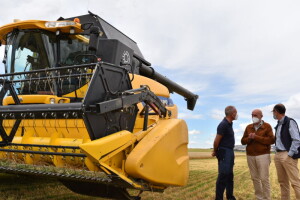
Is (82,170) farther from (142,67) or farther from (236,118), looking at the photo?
(142,67)

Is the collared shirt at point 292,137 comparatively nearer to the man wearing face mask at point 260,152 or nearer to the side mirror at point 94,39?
the man wearing face mask at point 260,152

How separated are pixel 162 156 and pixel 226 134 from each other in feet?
5.30

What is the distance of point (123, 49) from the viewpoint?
5203 millimetres

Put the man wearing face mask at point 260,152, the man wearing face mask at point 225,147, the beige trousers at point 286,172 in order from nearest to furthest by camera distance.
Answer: the beige trousers at point 286,172
the man wearing face mask at point 225,147
the man wearing face mask at point 260,152

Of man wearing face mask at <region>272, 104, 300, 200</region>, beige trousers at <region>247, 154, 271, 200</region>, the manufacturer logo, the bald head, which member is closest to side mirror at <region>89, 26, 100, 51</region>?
the manufacturer logo

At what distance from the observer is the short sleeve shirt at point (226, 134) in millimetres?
5261

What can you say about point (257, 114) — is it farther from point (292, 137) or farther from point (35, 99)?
point (35, 99)

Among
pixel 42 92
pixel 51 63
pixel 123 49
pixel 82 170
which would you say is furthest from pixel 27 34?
pixel 82 170

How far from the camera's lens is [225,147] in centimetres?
527

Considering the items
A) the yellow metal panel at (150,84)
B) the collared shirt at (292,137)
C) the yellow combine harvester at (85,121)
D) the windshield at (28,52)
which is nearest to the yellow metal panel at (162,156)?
the yellow combine harvester at (85,121)

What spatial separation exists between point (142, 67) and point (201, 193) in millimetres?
3075

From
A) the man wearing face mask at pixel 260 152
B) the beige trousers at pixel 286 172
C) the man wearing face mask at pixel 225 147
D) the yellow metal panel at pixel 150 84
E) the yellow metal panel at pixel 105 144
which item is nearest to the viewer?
the yellow metal panel at pixel 105 144

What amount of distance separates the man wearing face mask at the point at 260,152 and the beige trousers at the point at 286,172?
20 centimetres

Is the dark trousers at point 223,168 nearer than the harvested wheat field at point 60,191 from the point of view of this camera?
Yes
